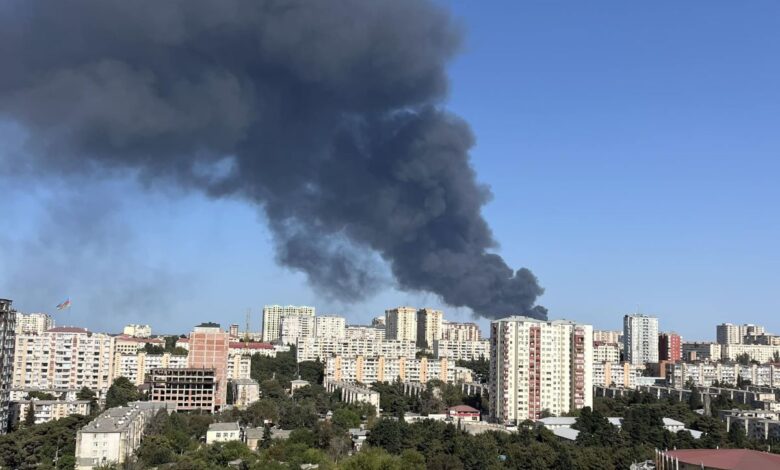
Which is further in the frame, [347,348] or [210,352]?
[347,348]

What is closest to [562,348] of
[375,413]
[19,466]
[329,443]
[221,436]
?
[375,413]

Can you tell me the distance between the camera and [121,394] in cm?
2164

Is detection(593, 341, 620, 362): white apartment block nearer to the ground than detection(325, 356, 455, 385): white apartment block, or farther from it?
farther from it

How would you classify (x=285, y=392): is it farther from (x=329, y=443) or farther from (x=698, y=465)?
(x=698, y=465)

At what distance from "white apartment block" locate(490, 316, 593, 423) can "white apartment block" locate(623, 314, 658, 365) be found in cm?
1985

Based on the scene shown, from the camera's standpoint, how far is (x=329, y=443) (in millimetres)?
16609

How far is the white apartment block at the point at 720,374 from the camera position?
32.3 meters

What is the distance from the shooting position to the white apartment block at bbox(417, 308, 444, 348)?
150 feet

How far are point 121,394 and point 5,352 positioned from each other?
5.68 meters

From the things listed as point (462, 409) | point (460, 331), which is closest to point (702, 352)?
point (460, 331)

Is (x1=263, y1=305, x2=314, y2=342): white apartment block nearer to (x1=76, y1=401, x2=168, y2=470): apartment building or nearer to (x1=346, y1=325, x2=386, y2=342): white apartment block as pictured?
(x1=346, y1=325, x2=386, y2=342): white apartment block

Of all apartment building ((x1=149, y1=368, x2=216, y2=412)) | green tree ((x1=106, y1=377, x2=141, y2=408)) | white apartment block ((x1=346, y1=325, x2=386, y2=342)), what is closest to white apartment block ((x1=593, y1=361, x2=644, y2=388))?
white apartment block ((x1=346, y1=325, x2=386, y2=342))

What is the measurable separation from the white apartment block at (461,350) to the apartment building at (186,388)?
18.3 m

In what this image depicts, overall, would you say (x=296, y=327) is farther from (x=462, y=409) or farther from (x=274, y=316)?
(x=462, y=409)
